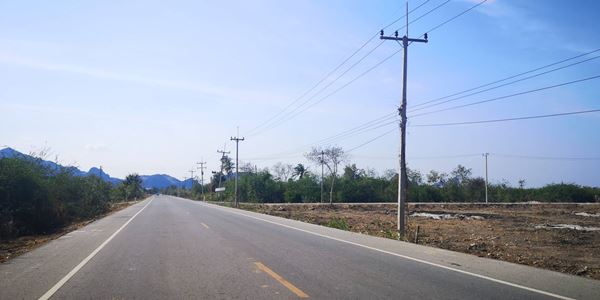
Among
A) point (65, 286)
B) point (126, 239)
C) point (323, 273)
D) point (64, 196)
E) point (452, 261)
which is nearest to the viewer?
point (65, 286)

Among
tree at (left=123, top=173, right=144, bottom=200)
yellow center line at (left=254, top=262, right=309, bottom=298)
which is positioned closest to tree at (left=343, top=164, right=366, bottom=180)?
tree at (left=123, top=173, right=144, bottom=200)

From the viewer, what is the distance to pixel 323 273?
9.70 m

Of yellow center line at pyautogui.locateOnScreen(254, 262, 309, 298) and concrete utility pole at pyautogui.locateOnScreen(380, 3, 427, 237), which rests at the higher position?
concrete utility pole at pyautogui.locateOnScreen(380, 3, 427, 237)

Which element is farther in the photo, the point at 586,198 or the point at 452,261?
the point at 586,198

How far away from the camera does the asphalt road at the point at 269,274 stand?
7.96 meters

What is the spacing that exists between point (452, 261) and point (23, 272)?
391 inches

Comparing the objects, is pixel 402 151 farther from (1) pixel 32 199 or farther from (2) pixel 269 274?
(1) pixel 32 199

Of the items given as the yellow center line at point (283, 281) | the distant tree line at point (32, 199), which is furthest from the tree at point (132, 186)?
the yellow center line at point (283, 281)

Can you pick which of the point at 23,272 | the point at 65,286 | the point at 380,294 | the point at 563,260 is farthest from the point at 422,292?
the point at 23,272

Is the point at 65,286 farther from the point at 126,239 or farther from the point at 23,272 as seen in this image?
the point at 126,239

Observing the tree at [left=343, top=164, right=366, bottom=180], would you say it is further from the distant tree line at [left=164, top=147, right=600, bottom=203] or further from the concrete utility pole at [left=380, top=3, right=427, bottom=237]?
the concrete utility pole at [left=380, top=3, right=427, bottom=237]

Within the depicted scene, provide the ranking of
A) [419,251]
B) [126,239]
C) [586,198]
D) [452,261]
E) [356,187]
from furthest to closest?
[356,187]
[586,198]
[126,239]
[419,251]
[452,261]

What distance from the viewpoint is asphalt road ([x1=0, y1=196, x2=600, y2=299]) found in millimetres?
7957

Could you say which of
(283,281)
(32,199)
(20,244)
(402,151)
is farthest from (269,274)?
(32,199)
